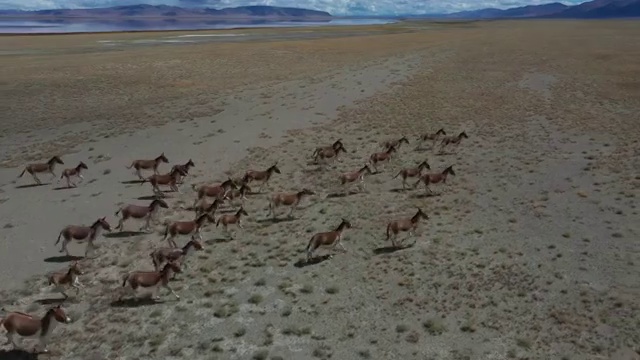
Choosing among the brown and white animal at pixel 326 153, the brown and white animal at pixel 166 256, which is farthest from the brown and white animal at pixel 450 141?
the brown and white animal at pixel 166 256

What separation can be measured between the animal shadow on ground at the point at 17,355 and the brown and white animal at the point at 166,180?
937 cm

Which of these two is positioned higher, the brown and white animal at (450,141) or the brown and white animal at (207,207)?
the brown and white animal at (450,141)

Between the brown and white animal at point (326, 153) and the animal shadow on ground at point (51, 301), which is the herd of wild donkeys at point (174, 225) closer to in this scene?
the brown and white animal at point (326, 153)

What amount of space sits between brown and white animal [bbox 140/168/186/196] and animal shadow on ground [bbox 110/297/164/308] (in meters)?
7.56

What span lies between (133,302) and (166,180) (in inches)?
308

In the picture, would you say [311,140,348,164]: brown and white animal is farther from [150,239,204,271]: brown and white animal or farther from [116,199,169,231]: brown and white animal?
[150,239,204,271]: brown and white animal

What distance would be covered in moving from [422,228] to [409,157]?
892 cm

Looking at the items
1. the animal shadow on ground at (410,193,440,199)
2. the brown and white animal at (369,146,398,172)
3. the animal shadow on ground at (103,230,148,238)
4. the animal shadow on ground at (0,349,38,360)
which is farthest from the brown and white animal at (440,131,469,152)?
the animal shadow on ground at (0,349,38,360)

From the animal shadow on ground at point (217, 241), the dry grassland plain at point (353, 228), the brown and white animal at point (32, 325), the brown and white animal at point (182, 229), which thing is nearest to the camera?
the brown and white animal at point (32, 325)

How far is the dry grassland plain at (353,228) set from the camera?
1075cm

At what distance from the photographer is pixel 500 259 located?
13781mm

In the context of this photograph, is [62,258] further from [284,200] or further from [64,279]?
[284,200]

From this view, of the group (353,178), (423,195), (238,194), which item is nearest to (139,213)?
(238,194)

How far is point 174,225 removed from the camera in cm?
1464
